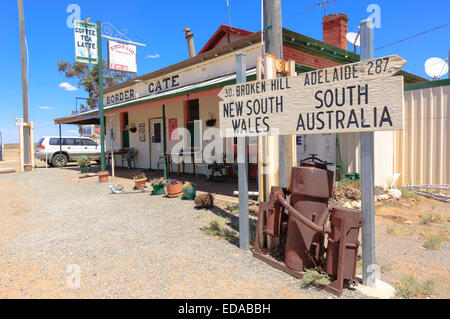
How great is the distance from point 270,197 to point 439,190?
5462 millimetres

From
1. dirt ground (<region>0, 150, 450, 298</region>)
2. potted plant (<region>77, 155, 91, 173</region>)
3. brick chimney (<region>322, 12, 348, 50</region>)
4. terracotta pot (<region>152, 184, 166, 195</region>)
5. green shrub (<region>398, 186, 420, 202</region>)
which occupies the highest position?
brick chimney (<region>322, 12, 348, 50</region>)

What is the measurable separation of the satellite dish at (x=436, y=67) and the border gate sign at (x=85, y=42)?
11.6m

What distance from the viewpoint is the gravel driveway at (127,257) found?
9.00 ft

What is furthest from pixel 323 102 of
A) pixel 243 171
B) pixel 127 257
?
pixel 127 257

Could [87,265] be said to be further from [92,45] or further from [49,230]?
[92,45]

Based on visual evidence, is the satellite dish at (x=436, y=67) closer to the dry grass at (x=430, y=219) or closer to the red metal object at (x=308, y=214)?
the dry grass at (x=430, y=219)

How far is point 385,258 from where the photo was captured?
3459 mm

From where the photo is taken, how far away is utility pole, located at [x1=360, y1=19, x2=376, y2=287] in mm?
2572

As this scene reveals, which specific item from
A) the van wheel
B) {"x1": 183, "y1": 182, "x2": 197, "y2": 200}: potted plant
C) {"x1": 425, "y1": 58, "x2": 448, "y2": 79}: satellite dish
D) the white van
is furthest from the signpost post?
→ the van wheel

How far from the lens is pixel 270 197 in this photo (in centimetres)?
338

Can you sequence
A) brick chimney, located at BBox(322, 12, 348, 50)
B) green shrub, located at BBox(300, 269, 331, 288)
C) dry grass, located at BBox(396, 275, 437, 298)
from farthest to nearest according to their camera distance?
brick chimney, located at BBox(322, 12, 348, 50), green shrub, located at BBox(300, 269, 331, 288), dry grass, located at BBox(396, 275, 437, 298)

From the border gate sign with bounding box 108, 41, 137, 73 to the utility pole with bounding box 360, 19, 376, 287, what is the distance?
9.95 metres

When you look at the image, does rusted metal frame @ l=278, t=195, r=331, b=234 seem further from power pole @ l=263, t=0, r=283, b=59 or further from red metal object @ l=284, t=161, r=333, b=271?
power pole @ l=263, t=0, r=283, b=59
